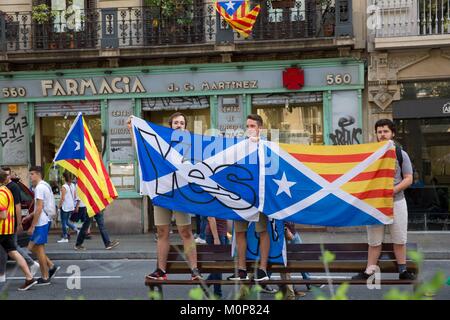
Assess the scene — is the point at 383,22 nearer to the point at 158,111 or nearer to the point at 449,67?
the point at 449,67

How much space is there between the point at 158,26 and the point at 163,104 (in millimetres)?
2289

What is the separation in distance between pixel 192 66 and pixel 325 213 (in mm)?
11626

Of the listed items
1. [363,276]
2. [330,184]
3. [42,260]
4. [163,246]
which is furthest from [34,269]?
[363,276]

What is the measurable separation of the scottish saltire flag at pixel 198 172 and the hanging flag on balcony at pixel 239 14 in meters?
10.4

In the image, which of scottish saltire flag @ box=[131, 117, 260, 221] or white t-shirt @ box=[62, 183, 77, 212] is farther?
white t-shirt @ box=[62, 183, 77, 212]

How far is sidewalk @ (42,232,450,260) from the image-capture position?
13.6m

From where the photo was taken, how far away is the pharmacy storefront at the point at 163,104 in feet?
57.1

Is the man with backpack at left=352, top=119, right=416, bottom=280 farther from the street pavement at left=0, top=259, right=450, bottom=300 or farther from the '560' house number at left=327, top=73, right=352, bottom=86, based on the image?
the '560' house number at left=327, top=73, right=352, bottom=86

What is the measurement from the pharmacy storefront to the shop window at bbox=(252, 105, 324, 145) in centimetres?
3

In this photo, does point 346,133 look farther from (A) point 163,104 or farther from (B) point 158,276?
(B) point 158,276

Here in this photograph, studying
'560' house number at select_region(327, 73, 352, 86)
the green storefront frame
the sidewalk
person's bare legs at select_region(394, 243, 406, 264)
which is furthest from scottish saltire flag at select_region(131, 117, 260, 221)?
'560' house number at select_region(327, 73, 352, 86)

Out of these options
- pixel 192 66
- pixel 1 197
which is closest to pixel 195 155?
pixel 1 197

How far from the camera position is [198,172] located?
7117mm

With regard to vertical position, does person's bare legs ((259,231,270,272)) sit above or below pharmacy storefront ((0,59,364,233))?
below
